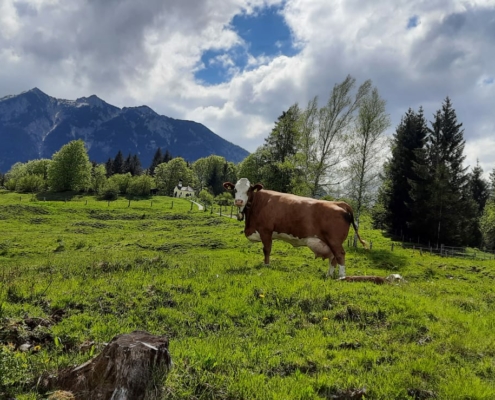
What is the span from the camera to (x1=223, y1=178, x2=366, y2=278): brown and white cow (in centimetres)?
1359

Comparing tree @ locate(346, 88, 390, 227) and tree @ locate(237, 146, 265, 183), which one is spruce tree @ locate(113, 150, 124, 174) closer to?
tree @ locate(237, 146, 265, 183)

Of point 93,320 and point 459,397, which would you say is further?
point 93,320

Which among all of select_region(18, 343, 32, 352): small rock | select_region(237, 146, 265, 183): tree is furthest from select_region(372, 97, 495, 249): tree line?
select_region(18, 343, 32, 352): small rock

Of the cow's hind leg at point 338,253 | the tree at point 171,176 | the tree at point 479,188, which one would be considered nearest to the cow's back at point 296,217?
the cow's hind leg at point 338,253

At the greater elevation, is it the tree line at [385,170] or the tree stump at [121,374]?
the tree line at [385,170]

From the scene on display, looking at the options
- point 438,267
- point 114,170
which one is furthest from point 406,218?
point 114,170

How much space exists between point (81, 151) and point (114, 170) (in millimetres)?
40786

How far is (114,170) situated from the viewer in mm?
130500

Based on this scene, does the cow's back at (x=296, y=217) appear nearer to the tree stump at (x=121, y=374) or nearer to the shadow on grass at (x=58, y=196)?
the tree stump at (x=121, y=374)

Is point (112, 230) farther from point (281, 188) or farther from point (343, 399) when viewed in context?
point (343, 399)

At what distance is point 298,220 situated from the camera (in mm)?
14102

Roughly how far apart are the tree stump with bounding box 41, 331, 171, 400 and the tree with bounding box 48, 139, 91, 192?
92.0 meters

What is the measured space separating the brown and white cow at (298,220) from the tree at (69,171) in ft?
274

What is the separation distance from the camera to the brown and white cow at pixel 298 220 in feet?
44.6
